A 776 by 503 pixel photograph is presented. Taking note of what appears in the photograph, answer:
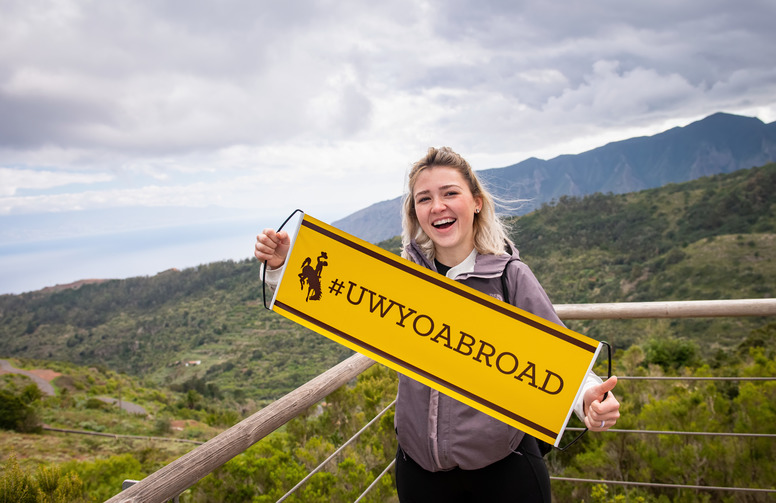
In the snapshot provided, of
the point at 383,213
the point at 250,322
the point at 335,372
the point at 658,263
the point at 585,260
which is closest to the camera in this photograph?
the point at 335,372

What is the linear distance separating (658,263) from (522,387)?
4425cm

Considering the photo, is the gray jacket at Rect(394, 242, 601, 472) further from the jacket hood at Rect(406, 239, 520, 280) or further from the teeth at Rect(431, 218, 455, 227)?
the teeth at Rect(431, 218, 455, 227)

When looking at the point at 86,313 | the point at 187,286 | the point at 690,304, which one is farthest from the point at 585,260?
the point at 86,313

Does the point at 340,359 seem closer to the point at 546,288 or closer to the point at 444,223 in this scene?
the point at 546,288

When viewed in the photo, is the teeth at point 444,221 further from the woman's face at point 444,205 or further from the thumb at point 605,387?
the thumb at point 605,387

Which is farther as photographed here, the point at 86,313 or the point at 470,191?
the point at 86,313

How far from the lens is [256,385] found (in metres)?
34.3

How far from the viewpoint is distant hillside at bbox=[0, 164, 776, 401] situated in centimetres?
3138

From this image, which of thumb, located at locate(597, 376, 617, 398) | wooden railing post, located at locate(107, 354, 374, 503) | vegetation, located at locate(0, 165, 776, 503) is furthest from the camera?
vegetation, located at locate(0, 165, 776, 503)

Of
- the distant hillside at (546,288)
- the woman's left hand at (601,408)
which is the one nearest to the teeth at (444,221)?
the woman's left hand at (601,408)

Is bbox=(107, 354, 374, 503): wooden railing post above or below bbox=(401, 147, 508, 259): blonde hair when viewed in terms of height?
below

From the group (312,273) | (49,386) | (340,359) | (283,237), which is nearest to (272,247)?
(283,237)

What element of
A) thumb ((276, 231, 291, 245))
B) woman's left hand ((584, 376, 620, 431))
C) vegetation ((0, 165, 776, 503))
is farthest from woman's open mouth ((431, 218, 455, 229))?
vegetation ((0, 165, 776, 503))

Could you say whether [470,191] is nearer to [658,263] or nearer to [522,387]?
[522,387]
